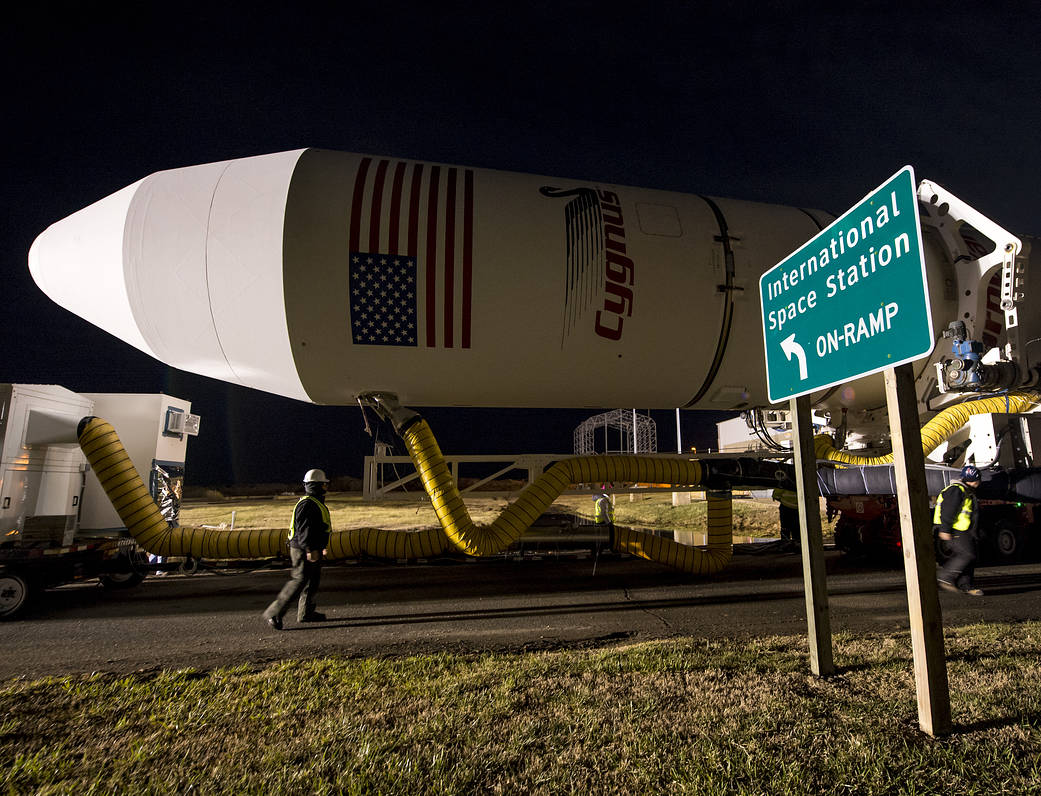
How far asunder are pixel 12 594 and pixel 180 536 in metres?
1.59

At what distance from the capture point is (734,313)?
6.52 meters

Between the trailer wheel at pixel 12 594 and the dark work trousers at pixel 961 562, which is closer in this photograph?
the trailer wheel at pixel 12 594

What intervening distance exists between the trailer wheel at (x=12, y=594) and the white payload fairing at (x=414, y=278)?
2.78 metres

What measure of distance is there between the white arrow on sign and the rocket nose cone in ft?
21.5

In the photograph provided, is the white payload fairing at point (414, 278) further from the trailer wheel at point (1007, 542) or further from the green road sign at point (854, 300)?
the trailer wheel at point (1007, 542)

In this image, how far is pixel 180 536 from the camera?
21.6 ft

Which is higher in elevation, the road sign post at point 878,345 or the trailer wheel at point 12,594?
the road sign post at point 878,345

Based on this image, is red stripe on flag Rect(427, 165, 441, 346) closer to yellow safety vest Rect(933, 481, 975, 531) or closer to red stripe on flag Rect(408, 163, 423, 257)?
red stripe on flag Rect(408, 163, 423, 257)

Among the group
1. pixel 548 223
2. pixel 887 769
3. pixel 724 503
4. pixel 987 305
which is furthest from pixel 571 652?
pixel 987 305

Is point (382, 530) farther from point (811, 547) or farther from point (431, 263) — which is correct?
point (811, 547)

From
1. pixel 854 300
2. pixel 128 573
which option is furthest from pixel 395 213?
pixel 128 573

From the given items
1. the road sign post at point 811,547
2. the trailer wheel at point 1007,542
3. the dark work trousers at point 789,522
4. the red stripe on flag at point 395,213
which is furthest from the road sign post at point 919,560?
the trailer wheel at point 1007,542

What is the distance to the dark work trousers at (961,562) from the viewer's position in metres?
6.00

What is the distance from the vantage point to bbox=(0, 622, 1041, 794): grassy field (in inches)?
90.9
